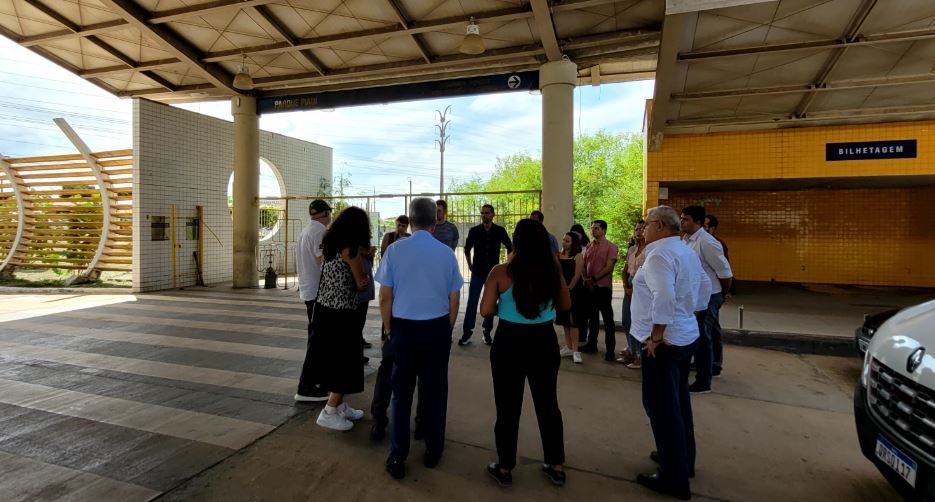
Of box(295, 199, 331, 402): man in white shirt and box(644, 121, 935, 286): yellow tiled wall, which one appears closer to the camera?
box(295, 199, 331, 402): man in white shirt

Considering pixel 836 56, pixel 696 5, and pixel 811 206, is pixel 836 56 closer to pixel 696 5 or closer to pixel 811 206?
pixel 696 5

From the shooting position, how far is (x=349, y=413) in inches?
147

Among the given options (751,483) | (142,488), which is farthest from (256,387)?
(751,483)

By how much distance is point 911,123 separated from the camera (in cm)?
819

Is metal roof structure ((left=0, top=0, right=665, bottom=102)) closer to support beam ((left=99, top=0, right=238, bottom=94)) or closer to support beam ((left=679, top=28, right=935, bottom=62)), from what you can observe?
support beam ((left=99, top=0, right=238, bottom=94))

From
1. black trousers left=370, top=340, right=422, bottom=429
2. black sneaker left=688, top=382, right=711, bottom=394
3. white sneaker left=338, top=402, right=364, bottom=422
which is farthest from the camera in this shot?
black sneaker left=688, top=382, right=711, bottom=394

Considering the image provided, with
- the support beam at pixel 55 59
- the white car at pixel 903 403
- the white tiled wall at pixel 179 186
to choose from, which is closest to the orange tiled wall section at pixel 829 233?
the white car at pixel 903 403

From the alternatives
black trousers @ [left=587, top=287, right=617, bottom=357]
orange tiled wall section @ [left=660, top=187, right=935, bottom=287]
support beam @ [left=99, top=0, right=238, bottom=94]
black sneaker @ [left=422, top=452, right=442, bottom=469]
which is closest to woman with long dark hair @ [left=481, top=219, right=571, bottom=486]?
black sneaker @ [left=422, top=452, right=442, bottom=469]

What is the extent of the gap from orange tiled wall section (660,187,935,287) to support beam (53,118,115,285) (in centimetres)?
1405

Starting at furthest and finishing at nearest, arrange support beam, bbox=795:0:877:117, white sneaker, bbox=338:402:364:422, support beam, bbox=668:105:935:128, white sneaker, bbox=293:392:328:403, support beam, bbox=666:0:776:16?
support beam, bbox=668:105:935:128 < support beam, bbox=795:0:877:117 < support beam, bbox=666:0:776:16 < white sneaker, bbox=293:392:328:403 < white sneaker, bbox=338:402:364:422

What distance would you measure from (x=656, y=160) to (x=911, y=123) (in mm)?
4216

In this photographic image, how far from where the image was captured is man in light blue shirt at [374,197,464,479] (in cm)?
293

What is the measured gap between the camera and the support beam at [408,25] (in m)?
8.14

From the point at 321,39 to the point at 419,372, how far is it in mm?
8508
